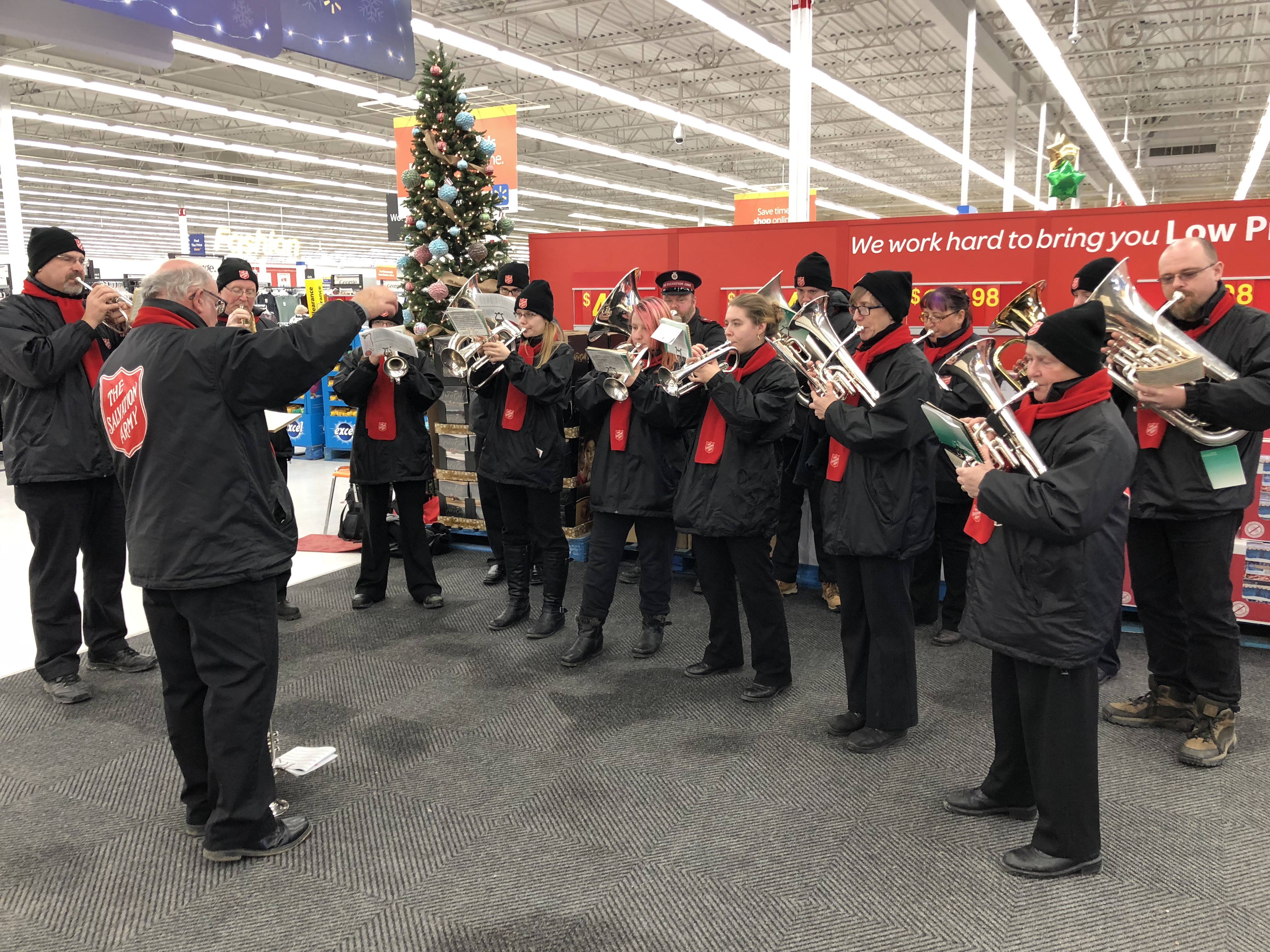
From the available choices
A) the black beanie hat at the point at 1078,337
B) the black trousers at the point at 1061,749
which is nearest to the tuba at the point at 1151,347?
the black beanie hat at the point at 1078,337

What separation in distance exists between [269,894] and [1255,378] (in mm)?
3605

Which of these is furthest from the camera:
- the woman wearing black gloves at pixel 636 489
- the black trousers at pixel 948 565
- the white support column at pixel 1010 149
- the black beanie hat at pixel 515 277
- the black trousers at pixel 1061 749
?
the white support column at pixel 1010 149

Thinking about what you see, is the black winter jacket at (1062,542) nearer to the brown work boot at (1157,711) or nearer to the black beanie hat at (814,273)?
the brown work boot at (1157,711)

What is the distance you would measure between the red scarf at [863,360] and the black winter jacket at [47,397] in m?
3.06

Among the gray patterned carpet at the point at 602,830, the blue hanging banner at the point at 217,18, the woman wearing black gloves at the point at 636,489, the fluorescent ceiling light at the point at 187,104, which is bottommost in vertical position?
the gray patterned carpet at the point at 602,830

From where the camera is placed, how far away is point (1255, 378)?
3.01 meters

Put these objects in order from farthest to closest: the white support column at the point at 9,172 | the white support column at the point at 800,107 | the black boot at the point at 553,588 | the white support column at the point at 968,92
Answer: the white support column at the point at 9,172, the white support column at the point at 968,92, the white support column at the point at 800,107, the black boot at the point at 553,588

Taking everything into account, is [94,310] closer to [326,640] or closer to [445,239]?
[326,640]

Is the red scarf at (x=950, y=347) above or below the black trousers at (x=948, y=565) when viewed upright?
above

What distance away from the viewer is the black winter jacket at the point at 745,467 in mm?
3492

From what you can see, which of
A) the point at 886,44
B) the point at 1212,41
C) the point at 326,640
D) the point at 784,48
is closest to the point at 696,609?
the point at 326,640

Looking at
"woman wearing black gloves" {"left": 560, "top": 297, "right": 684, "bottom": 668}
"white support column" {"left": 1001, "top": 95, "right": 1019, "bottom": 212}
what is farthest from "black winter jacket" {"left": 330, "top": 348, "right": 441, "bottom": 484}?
"white support column" {"left": 1001, "top": 95, "right": 1019, "bottom": 212}

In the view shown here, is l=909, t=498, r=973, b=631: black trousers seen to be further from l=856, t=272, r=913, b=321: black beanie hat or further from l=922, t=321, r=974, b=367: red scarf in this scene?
l=856, t=272, r=913, b=321: black beanie hat

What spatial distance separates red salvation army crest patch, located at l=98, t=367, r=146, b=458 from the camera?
Result: 2.46 m
